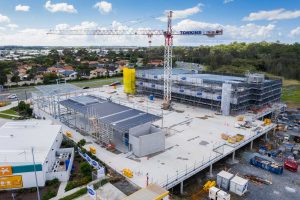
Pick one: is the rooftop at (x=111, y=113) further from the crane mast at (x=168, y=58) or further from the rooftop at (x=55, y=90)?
the crane mast at (x=168, y=58)

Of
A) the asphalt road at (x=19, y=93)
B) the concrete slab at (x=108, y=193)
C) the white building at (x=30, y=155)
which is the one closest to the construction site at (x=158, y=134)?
the concrete slab at (x=108, y=193)

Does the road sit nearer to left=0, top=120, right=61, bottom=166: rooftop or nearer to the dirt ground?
left=0, top=120, right=61, bottom=166: rooftop

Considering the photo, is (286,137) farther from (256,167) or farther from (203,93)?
(203,93)

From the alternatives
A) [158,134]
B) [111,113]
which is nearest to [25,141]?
[111,113]

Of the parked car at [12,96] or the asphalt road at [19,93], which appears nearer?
the asphalt road at [19,93]

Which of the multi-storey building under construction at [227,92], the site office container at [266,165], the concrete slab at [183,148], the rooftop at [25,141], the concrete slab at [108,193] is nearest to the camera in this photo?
the concrete slab at [108,193]

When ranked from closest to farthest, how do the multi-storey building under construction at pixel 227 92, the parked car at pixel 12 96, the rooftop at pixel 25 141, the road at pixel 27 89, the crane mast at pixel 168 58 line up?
the rooftop at pixel 25 141, the multi-storey building under construction at pixel 227 92, the crane mast at pixel 168 58, the parked car at pixel 12 96, the road at pixel 27 89

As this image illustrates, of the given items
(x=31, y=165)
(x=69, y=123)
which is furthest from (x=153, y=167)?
(x=69, y=123)
